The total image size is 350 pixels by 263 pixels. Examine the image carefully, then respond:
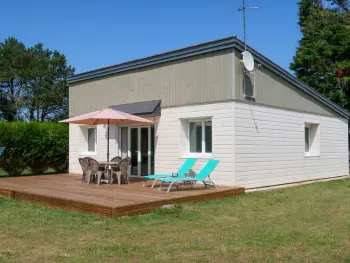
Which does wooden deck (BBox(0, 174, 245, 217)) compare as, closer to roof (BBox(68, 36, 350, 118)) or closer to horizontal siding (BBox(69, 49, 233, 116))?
horizontal siding (BBox(69, 49, 233, 116))

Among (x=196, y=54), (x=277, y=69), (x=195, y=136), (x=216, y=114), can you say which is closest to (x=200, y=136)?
(x=195, y=136)

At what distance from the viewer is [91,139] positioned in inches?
671

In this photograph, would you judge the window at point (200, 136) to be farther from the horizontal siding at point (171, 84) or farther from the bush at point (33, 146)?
the bush at point (33, 146)

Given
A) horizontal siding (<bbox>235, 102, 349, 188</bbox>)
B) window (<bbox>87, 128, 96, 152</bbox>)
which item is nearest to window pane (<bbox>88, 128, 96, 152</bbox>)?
window (<bbox>87, 128, 96, 152</bbox>)

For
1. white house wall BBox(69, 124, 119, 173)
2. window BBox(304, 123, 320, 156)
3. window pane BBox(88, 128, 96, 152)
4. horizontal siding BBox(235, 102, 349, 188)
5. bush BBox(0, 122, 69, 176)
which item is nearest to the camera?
horizontal siding BBox(235, 102, 349, 188)

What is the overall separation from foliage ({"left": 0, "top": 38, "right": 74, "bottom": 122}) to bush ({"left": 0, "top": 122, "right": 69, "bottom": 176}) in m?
25.5

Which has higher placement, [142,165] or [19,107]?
[19,107]

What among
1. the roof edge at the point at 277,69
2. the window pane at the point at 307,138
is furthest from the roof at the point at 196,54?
the window pane at the point at 307,138

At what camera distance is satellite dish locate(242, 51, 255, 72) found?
1198cm

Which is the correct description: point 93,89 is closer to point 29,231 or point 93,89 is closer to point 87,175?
point 87,175

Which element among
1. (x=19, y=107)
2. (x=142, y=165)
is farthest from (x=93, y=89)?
(x=19, y=107)

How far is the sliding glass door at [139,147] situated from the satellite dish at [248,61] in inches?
164

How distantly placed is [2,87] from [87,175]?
35616 millimetres

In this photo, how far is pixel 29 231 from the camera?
6949mm
